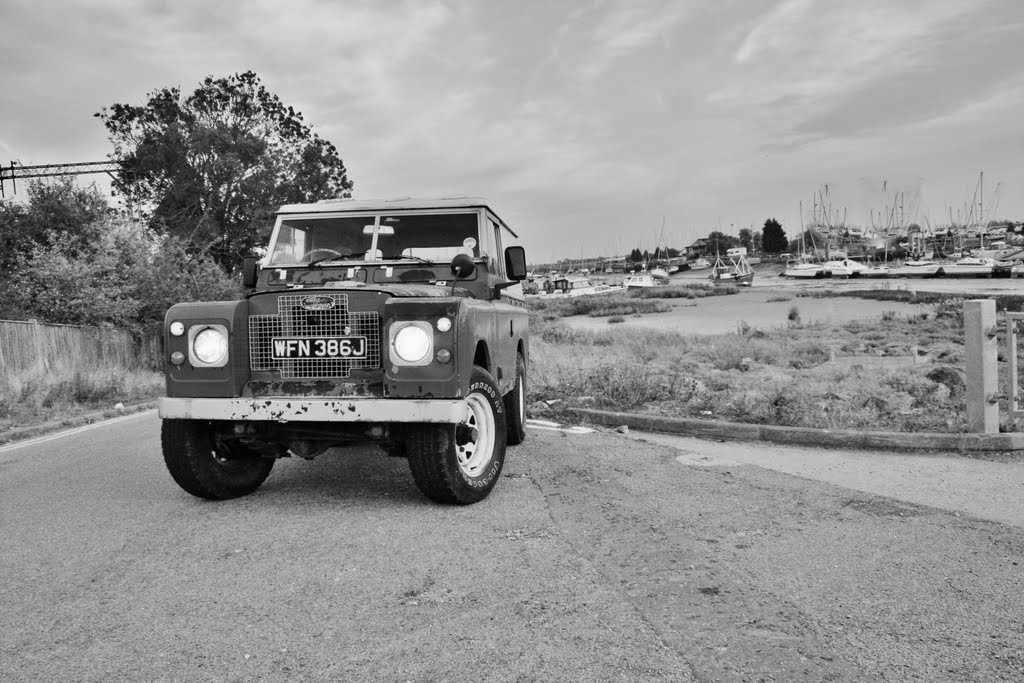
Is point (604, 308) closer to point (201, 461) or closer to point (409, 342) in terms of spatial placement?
point (201, 461)

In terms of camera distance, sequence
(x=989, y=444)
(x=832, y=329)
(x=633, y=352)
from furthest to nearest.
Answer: (x=832, y=329), (x=633, y=352), (x=989, y=444)

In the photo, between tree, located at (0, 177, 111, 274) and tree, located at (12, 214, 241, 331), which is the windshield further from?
tree, located at (0, 177, 111, 274)

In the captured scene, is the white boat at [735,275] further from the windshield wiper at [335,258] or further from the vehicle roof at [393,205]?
the windshield wiper at [335,258]

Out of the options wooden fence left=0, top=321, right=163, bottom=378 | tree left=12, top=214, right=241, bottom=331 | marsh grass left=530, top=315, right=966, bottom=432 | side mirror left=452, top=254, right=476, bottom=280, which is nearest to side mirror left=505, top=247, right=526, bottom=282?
side mirror left=452, top=254, right=476, bottom=280

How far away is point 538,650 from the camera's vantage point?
10.4 ft

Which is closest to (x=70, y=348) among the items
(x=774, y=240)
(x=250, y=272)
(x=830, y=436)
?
(x=250, y=272)

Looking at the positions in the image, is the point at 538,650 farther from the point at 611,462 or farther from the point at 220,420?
the point at 611,462

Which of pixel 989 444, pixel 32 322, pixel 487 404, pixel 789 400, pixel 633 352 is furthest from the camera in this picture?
pixel 633 352

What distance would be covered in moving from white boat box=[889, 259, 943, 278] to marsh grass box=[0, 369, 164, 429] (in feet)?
277

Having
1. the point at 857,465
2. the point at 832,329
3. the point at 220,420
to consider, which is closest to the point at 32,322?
the point at 220,420

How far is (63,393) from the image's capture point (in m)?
15.1

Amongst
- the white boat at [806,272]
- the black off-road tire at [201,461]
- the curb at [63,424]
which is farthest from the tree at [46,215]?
the white boat at [806,272]

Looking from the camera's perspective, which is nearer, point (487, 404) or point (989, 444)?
point (487, 404)

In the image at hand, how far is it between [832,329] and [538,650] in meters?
33.7
